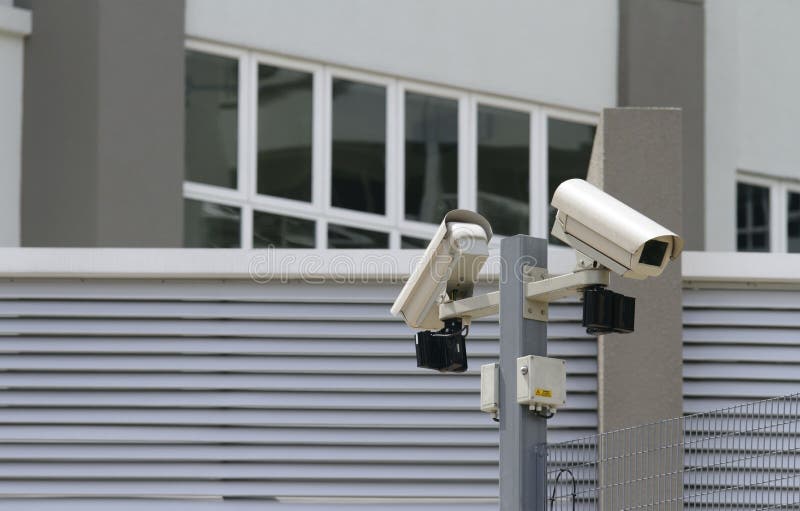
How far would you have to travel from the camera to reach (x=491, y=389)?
638 centimetres

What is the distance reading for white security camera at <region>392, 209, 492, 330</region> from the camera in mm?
6352

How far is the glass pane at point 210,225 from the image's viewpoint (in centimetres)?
1209

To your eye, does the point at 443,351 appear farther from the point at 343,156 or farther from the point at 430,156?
the point at 430,156

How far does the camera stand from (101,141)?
11.6 metres

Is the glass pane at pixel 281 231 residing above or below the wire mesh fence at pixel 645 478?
above

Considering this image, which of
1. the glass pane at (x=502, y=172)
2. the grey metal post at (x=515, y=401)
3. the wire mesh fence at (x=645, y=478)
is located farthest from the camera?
the glass pane at (x=502, y=172)


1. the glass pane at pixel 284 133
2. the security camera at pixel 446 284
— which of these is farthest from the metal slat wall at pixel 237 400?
the glass pane at pixel 284 133

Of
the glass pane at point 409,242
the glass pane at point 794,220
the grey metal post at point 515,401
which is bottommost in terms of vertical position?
the grey metal post at point 515,401

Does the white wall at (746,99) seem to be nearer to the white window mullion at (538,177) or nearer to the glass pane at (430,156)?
the white window mullion at (538,177)

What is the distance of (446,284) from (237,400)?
290 cm

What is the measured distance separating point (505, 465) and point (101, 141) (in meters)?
6.33

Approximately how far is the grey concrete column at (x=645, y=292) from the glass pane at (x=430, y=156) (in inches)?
160

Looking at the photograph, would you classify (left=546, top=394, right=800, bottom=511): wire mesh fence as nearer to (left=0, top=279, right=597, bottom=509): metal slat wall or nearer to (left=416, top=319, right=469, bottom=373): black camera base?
(left=416, top=319, right=469, bottom=373): black camera base

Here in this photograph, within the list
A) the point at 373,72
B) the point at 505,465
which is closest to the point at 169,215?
the point at 373,72
